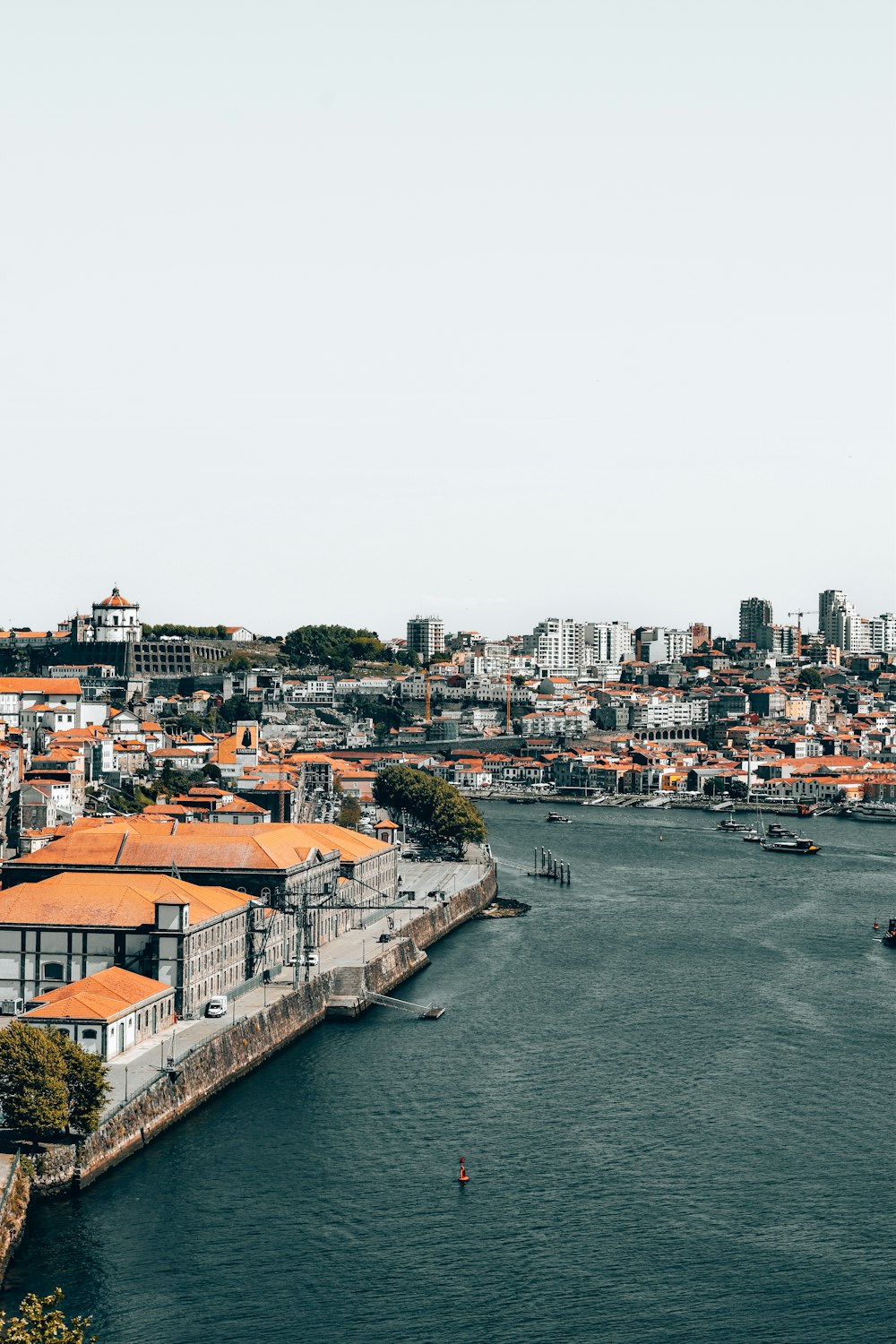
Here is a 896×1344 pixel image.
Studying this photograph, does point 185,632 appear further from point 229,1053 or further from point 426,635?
point 229,1053

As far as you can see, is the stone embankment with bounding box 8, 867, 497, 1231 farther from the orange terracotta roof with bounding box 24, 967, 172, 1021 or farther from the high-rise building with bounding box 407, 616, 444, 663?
the high-rise building with bounding box 407, 616, 444, 663

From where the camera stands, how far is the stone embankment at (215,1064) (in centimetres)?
2223

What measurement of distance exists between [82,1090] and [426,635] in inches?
4708

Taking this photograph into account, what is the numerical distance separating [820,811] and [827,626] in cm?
8821

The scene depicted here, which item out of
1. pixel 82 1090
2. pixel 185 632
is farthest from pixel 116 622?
pixel 82 1090

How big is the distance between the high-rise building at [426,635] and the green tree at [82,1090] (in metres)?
117

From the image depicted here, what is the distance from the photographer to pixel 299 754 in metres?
79.9

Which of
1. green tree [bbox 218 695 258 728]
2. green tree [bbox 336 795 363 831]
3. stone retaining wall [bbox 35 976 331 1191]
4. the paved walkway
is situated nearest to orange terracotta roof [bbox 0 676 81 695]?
green tree [bbox 218 695 258 728]

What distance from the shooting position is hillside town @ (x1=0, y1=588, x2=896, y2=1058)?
30438 millimetres

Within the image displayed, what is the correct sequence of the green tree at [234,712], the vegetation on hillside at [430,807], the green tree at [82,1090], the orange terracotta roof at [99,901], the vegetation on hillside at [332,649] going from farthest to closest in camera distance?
the vegetation on hillside at [332,649] → the green tree at [234,712] → the vegetation on hillside at [430,807] → the orange terracotta roof at [99,901] → the green tree at [82,1090]

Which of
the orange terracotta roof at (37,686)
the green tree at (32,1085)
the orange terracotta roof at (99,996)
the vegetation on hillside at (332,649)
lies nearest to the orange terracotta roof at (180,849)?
the orange terracotta roof at (99,996)

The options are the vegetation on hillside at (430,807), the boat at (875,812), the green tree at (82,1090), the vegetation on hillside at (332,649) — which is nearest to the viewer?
the green tree at (82,1090)

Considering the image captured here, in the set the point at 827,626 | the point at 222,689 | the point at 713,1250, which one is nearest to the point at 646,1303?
the point at 713,1250

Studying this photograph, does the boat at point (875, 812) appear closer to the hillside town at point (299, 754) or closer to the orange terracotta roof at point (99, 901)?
the hillside town at point (299, 754)
